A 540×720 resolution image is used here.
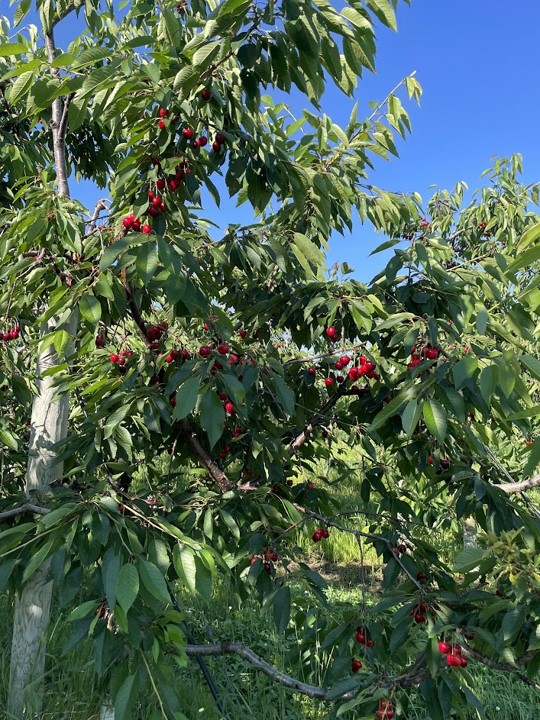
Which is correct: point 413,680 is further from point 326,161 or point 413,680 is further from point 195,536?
point 326,161

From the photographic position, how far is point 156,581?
111 cm

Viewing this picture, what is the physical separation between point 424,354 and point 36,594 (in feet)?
5.76

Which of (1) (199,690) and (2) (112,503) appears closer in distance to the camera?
(2) (112,503)

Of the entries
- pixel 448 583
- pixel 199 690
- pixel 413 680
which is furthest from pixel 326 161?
pixel 199 690

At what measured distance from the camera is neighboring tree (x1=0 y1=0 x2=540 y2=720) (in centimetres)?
124

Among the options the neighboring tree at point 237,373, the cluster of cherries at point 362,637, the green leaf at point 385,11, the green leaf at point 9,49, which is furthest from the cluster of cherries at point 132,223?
the cluster of cherries at point 362,637

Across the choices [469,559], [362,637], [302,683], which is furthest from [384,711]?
[469,559]

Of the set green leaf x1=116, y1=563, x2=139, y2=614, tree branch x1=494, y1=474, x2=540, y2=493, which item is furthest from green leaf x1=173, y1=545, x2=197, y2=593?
tree branch x1=494, y1=474, x2=540, y2=493

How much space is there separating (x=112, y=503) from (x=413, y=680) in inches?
36.5

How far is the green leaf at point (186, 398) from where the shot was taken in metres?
1.29

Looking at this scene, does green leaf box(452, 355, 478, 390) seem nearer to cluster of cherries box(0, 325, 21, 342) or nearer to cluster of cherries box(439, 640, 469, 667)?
cluster of cherries box(439, 640, 469, 667)

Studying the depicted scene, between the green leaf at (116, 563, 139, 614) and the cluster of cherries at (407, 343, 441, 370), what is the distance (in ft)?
3.15

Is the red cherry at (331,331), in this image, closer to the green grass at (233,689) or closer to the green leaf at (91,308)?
the green leaf at (91,308)

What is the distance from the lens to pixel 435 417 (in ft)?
4.13
